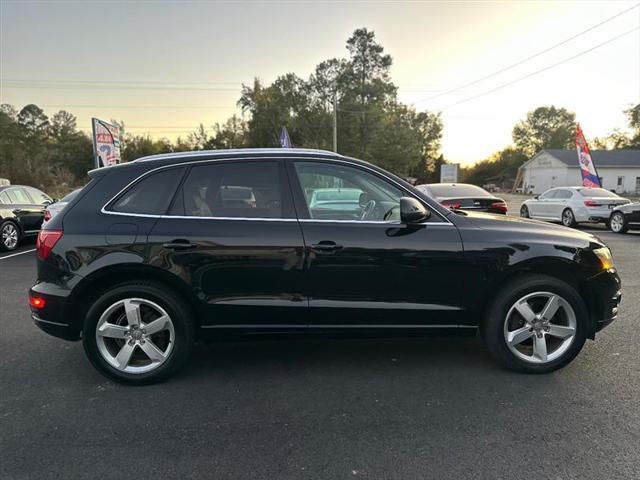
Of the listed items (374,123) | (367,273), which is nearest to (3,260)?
(367,273)

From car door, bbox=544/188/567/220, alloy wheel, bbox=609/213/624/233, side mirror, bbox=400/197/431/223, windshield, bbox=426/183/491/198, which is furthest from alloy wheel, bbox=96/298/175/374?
car door, bbox=544/188/567/220

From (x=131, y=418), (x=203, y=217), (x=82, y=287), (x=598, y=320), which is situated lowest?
(x=131, y=418)

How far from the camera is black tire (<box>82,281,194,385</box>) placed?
10.8 feet

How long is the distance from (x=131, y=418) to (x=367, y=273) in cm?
191

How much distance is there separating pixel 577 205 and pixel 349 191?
1342cm

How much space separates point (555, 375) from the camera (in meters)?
3.51

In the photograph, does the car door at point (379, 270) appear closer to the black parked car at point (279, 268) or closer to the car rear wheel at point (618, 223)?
the black parked car at point (279, 268)

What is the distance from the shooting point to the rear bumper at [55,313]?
3.34m

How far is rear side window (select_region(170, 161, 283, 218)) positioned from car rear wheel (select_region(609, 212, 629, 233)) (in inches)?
516

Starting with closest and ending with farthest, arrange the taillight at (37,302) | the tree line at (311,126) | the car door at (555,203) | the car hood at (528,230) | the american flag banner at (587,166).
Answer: the taillight at (37,302) → the car hood at (528,230) → the car door at (555,203) → the american flag banner at (587,166) → the tree line at (311,126)

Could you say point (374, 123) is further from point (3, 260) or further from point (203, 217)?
point (203, 217)

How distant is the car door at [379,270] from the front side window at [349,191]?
0.03 m

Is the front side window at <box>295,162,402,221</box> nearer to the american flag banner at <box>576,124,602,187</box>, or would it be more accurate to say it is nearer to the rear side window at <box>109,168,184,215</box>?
the rear side window at <box>109,168,184,215</box>

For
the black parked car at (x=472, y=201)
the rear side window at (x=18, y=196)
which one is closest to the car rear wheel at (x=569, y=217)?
the black parked car at (x=472, y=201)
